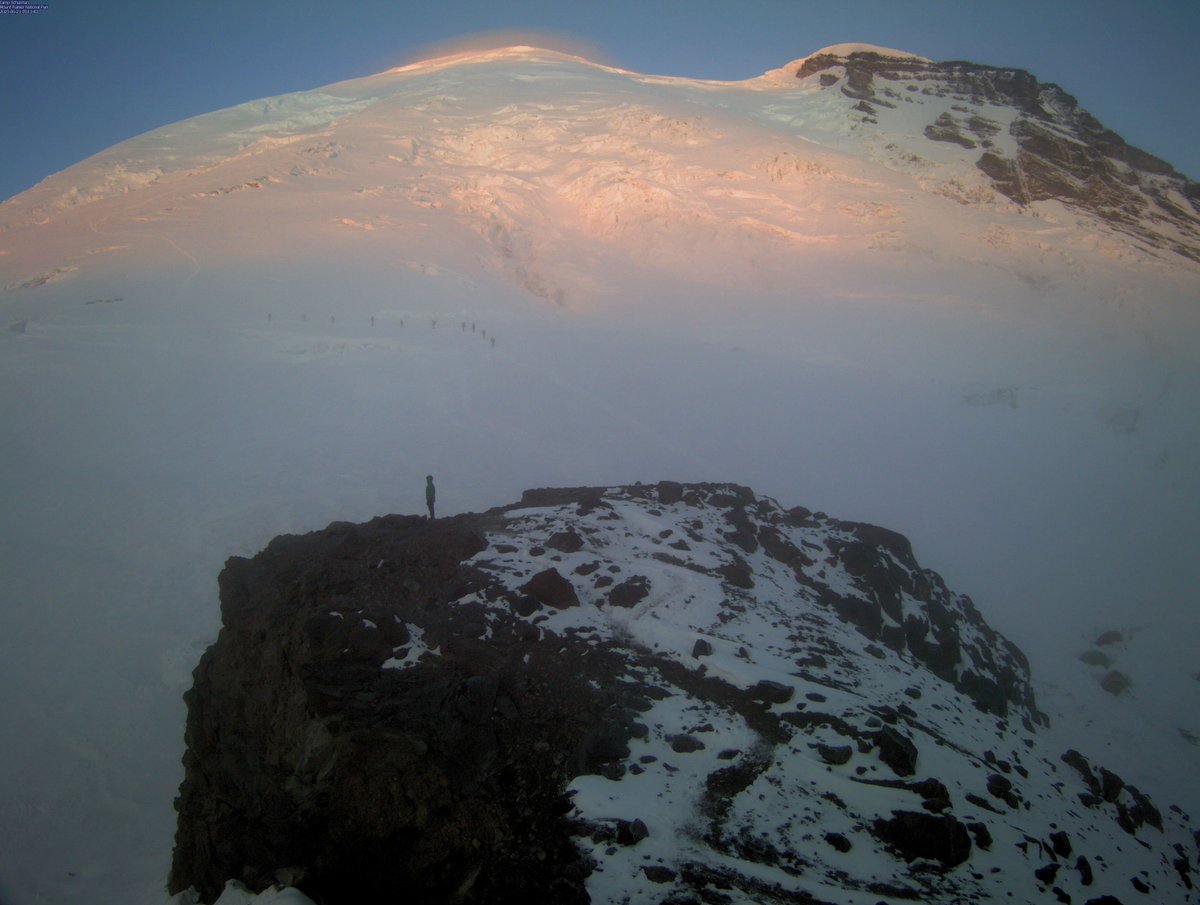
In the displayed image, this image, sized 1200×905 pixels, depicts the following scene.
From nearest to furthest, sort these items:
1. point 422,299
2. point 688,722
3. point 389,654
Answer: point 688,722 < point 389,654 < point 422,299

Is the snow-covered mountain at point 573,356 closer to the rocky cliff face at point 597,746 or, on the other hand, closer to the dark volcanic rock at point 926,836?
the rocky cliff face at point 597,746

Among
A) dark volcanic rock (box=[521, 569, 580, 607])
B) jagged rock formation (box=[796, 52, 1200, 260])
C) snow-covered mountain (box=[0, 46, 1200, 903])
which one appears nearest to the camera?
dark volcanic rock (box=[521, 569, 580, 607])

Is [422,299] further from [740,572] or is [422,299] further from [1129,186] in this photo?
[1129,186]

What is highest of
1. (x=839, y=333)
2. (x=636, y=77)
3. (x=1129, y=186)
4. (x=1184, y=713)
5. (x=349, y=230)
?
(x=636, y=77)

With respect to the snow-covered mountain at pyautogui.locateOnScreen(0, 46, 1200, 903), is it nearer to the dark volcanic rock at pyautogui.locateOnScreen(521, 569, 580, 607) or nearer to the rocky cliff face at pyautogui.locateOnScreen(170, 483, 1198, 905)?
the rocky cliff face at pyautogui.locateOnScreen(170, 483, 1198, 905)

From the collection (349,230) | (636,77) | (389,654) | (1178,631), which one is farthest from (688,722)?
(636,77)

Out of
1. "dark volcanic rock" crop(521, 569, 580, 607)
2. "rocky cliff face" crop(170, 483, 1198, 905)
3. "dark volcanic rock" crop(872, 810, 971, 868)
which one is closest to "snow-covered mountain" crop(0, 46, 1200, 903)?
"rocky cliff face" crop(170, 483, 1198, 905)

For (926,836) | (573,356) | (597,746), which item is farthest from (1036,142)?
(597,746)
